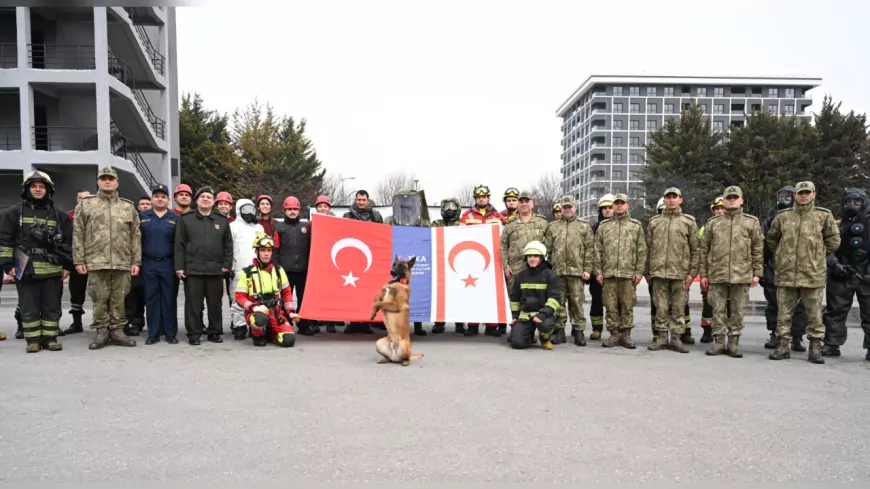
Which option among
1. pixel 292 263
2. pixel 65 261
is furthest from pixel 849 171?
pixel 65 261

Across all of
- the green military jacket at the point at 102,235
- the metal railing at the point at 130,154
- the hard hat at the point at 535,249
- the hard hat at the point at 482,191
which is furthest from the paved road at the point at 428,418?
the metal railing at the point at 130,154

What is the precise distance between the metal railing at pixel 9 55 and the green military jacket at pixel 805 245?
29.3m

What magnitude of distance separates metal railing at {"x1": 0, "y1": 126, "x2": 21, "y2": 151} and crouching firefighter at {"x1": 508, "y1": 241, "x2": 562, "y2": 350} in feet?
82.8

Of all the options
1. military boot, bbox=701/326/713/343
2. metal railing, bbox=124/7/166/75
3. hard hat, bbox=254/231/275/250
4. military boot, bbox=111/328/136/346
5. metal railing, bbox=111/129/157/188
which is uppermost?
metal railing, bbox=124/7/166/75

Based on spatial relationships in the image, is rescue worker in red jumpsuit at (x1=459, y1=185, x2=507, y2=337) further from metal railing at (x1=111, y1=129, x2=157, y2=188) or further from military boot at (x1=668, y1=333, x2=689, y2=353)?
metal railing at (x1=111, y1=129, x2=157, y2=188)

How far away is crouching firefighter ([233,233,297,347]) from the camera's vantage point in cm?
870

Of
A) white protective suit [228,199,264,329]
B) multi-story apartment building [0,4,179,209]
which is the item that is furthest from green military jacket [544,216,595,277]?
multi-story apartment building [0,4,179,209]

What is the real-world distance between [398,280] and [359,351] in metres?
1.25

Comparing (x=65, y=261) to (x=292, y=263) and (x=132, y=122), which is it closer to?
(x=292, y=263)

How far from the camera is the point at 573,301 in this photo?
363 inches

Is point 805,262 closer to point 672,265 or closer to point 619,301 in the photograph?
point 672,265

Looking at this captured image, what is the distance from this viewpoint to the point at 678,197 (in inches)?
348

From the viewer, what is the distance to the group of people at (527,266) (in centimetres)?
820

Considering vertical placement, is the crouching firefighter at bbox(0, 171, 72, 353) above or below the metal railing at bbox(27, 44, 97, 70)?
below
